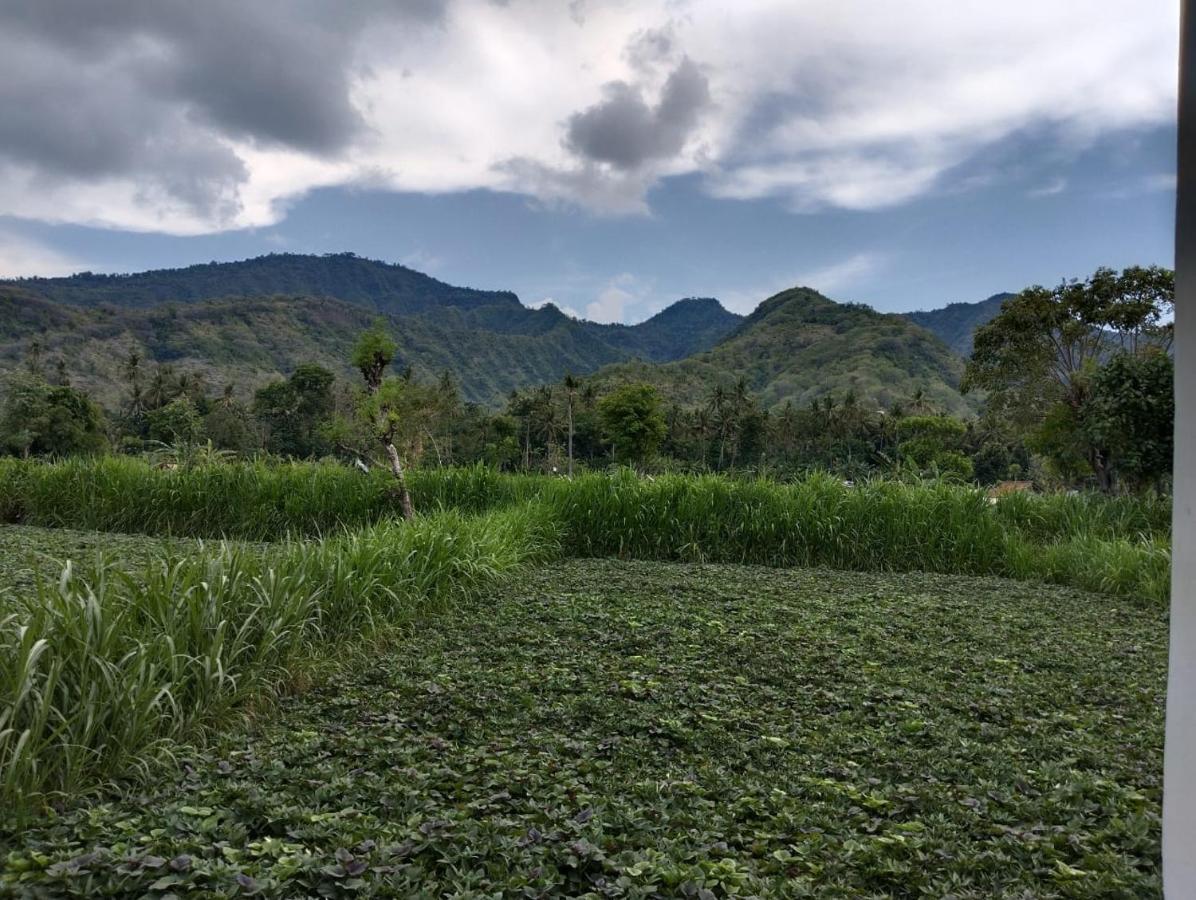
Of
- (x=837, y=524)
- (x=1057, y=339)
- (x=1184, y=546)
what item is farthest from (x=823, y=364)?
(x=1184, y=546)

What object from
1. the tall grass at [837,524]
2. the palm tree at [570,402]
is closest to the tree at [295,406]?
the palm tree at [570,402]

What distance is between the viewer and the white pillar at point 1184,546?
0.86 meters

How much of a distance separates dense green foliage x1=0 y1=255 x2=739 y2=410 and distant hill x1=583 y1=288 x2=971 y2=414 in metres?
17.9

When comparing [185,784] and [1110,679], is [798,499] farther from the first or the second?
[185,784]

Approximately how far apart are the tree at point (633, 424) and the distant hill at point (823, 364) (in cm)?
1804

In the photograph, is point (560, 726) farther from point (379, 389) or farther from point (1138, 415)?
point (1138, 415)

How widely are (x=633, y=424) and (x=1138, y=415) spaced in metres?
26.2

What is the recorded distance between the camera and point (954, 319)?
80188 millimetres

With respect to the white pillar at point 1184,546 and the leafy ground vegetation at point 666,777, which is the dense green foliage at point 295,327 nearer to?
the leafy ground vegetation at point 666,777

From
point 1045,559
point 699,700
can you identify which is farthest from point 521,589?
point 1045,559

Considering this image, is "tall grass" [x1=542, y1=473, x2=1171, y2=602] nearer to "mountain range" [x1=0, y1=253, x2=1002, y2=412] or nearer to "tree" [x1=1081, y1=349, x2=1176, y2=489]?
"tree" [x1=1081, y1=349, x2=1176, y2=489]

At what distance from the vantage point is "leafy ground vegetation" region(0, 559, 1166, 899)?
1.54 m

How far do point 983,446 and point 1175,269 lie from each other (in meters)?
42.1

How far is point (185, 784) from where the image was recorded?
1.93 m
